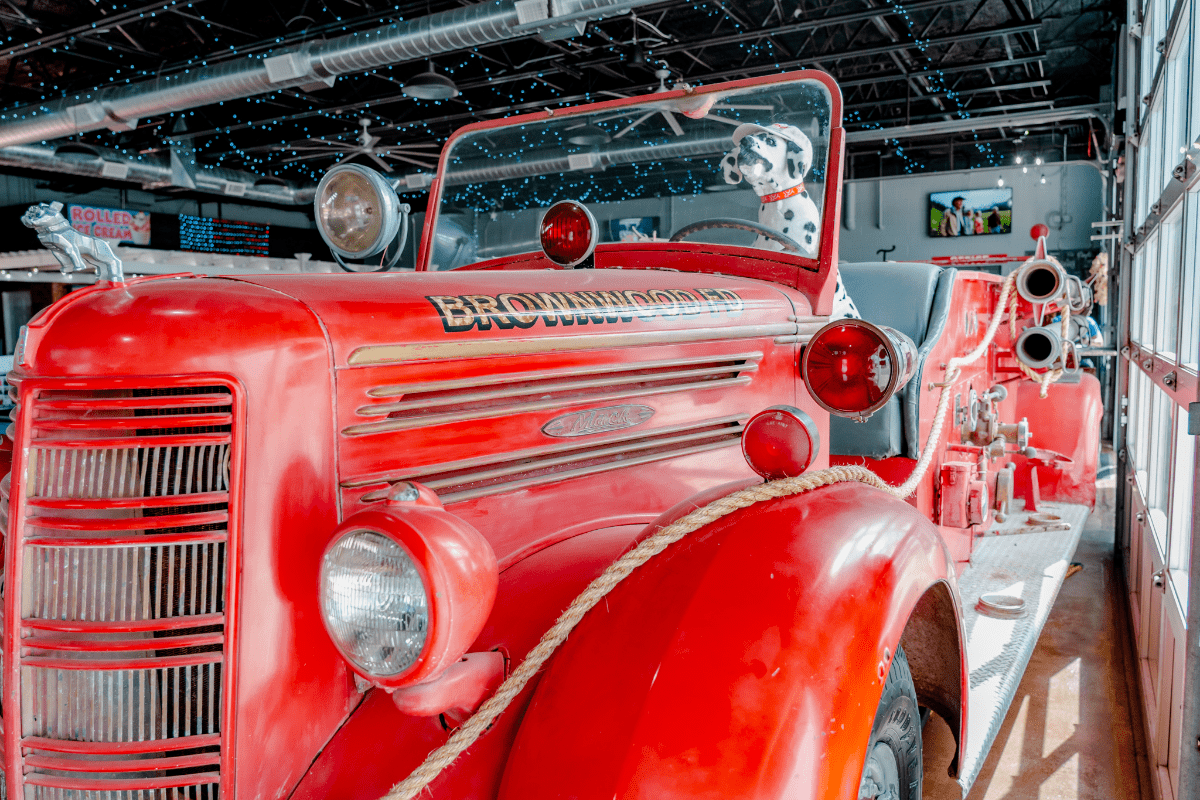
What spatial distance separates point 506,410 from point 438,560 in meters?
0.59

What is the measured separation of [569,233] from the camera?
8.54ft

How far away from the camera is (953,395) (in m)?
3.73

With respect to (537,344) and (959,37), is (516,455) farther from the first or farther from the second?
(959,37)

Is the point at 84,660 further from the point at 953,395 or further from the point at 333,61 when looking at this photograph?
the point at 333,61

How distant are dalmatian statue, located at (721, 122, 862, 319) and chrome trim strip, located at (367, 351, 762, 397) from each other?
0.52 metres

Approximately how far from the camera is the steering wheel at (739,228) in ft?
8.21

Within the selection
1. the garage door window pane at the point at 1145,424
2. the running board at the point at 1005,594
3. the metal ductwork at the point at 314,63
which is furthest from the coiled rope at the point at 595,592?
the metal ductwork at the point at 314,63

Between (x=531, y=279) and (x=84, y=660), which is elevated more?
(x=531, y=279)

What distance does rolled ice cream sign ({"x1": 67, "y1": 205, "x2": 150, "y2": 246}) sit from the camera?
1672 cm

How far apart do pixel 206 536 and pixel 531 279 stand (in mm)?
1015

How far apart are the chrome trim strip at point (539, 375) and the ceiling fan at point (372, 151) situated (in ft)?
42.0

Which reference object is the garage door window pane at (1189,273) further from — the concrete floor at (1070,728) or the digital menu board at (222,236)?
the digital menu board at (222,236)

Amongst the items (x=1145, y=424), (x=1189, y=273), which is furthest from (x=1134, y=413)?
(x=1189, y=273)

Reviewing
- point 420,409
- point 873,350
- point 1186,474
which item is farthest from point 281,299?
point 1186,474
